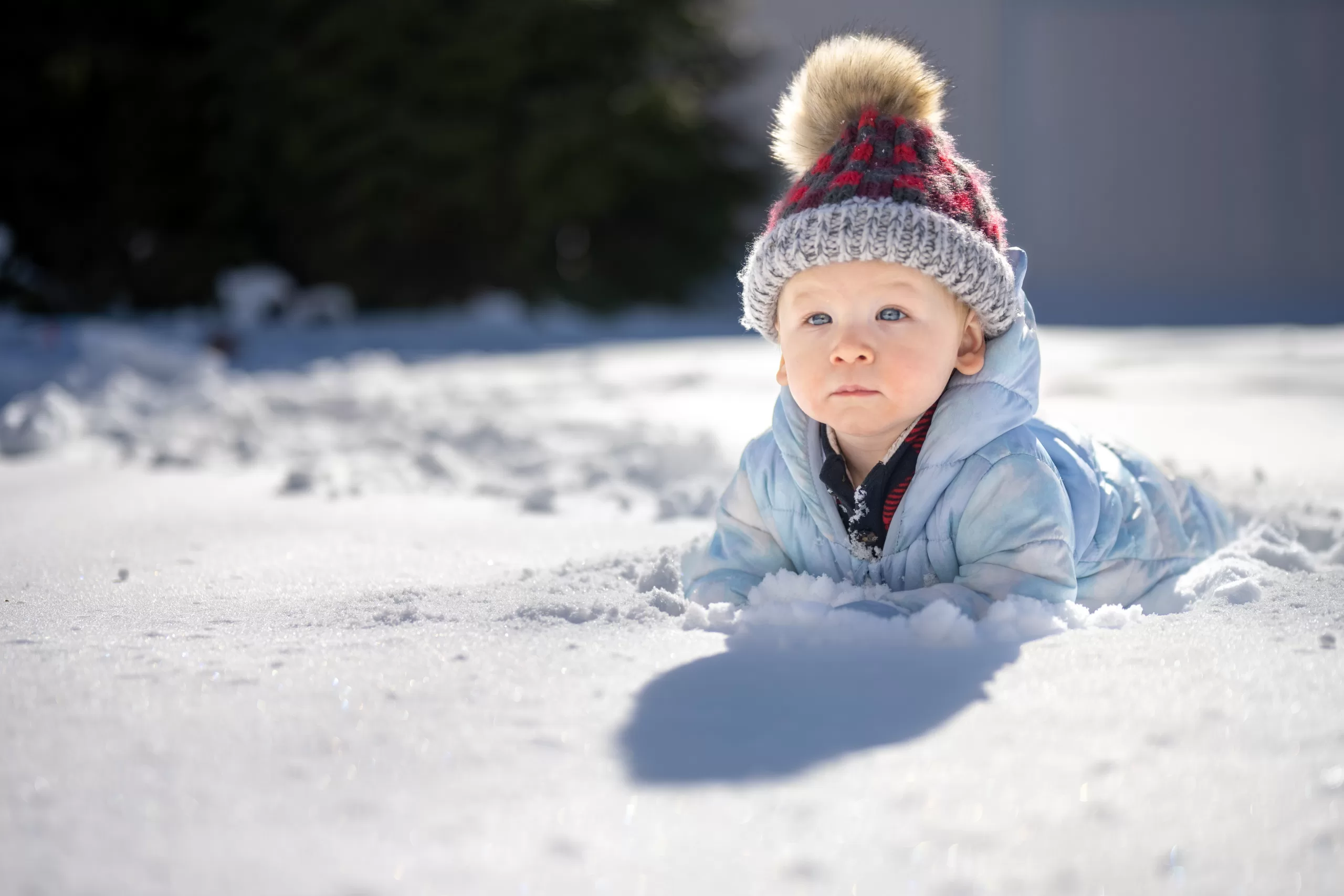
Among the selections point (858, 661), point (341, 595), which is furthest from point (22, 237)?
point (858, 661)

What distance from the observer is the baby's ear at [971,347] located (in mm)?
1266

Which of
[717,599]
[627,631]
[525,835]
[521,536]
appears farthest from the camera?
[521,536]

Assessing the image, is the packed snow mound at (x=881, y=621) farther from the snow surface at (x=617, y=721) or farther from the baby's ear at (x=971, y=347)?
the baby's ear at (x=971, y=347)

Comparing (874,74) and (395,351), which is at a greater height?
(874,74)

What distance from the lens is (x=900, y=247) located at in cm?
118

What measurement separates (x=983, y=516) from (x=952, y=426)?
0.33 ft

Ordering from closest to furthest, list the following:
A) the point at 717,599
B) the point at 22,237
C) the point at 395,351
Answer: the point at 717,599, the point at 395,351, the point at 22,237

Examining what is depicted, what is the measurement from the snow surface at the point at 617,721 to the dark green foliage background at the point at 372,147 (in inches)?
179

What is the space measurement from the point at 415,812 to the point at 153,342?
382 cm

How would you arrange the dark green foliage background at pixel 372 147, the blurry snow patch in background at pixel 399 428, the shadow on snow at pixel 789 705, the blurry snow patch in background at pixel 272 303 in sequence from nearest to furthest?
the shadow on snow at pixel 789 705 < the blurry snow patch in background at pixel 399 428 < the blurry snow patch in background at pixel 272 303 < the dark green foliage background at pixel 372 147

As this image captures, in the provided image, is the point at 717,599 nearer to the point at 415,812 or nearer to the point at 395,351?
the point at 415,812

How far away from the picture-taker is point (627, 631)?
1075 millimetres

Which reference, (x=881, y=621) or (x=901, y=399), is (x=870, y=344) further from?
(x=881, y=621)

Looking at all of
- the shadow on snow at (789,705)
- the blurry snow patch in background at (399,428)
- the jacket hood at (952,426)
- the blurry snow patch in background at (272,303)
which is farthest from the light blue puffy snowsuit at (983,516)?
the blurry snow patch in background at (272,303)
